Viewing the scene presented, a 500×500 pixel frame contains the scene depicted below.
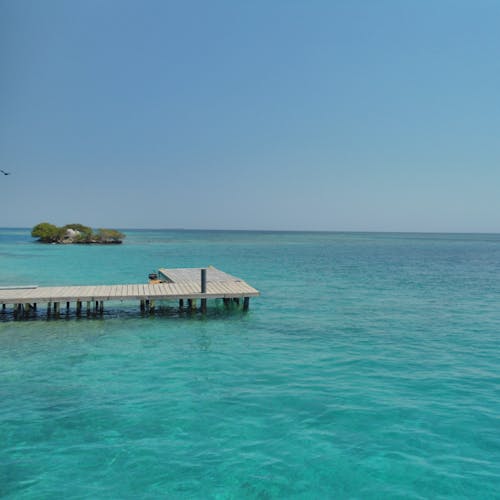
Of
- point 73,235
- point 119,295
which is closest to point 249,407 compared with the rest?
point 119,295

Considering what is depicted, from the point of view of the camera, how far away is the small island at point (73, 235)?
86.8 meters

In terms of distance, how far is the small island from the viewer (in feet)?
285

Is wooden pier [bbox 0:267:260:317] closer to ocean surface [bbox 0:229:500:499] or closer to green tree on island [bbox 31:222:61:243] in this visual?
ocean surface [bbox 0:229:500:499]

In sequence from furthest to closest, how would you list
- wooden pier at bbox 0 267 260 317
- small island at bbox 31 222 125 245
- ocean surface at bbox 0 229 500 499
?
1. small island at bbox 31 222 125 245
2. wooden pier at bbox 0 267 260 317
3. ocean surface at bbox 0 229 500 499

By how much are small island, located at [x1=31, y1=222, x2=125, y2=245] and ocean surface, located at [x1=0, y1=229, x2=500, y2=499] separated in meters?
71.2

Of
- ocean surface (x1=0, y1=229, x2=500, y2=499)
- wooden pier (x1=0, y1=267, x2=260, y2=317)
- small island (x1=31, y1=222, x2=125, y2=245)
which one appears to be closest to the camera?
ocean surface (x1=0, y1=229, x2=500, y2=499)

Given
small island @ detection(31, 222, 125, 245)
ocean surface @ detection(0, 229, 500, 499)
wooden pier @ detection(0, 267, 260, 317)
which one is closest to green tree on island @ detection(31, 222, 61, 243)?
small island @ detection(31, 222, 125, 245)

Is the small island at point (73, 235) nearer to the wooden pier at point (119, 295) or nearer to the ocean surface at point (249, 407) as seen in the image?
Result: the wooden pier at point (119, 295)

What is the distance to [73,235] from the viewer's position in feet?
286

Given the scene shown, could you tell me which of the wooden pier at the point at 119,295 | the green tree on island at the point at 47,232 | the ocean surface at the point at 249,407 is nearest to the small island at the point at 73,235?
the green tree on island at the point at 47,232

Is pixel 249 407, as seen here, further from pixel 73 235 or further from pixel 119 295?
pixel 73 235

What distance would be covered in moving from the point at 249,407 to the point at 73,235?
3297 inches

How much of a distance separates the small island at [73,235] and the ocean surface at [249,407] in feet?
233

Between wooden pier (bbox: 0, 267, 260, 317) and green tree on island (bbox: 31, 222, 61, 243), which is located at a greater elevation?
green tree on island (bbox: 31, 222, 61, 243)
